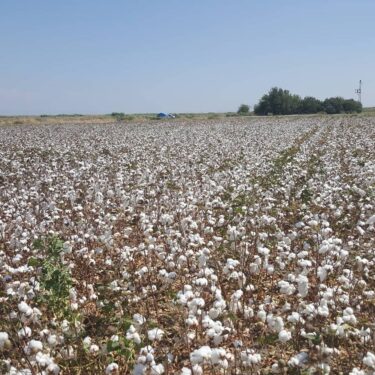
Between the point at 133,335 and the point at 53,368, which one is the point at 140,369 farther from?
the point at 53,368

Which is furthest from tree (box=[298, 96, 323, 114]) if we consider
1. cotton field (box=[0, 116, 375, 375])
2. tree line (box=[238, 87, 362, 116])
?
cotton field (box=[0, 116, 375, 375])

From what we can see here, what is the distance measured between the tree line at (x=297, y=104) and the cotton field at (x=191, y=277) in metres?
82.7

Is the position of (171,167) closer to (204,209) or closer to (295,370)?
(204,209)

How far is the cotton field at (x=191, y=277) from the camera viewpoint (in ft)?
12.9

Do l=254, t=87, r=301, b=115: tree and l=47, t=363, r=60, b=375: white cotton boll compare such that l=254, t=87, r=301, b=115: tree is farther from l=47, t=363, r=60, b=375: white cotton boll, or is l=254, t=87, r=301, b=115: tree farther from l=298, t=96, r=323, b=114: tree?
l=47, t=363, r=60, b=375: white cotton boll

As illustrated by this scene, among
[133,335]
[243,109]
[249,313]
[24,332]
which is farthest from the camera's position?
[243,109]

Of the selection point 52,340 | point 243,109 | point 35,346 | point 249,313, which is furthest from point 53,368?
point 243,109

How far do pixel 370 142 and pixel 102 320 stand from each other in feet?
63.2

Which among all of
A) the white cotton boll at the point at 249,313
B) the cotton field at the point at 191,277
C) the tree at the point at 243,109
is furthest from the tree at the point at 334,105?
the white cotton boll at the point at 249,313

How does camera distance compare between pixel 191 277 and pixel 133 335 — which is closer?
pixel 133 335

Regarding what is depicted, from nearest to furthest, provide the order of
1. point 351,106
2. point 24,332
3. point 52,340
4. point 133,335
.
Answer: point 133,335, point 52,340, point 24,332, point 351,106

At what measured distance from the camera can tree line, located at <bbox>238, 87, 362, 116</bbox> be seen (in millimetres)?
91562

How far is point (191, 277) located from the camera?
5.95 m

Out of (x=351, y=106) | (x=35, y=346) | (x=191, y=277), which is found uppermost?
(x=351, y=106)
